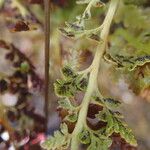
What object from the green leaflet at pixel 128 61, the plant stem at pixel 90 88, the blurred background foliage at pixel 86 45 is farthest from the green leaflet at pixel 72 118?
the blurred background foliage at pixel 86 45

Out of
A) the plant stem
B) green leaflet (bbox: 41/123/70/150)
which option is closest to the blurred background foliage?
the plant stem

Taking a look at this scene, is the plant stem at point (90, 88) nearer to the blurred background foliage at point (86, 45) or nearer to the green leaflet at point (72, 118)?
the green leaflet at point (72, 118)

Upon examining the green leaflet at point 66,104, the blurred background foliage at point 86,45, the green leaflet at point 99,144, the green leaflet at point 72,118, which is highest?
the green leaflet at point 66,104

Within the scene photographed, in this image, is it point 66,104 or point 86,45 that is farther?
point 86,45

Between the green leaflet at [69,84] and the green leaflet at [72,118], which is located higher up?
the green leaflet at [69,84]

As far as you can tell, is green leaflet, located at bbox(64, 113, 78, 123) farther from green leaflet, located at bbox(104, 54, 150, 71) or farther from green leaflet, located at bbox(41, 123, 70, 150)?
green leaflet, located at bbox(104, 54, 150, 71)

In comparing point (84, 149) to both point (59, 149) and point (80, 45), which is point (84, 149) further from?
point (59, 149)

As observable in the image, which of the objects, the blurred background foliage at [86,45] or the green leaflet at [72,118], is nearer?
the green leaflet at [72,118]

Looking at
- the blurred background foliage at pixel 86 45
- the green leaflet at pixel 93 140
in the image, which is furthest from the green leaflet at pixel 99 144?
the blurred background foliage at pixel 86 45

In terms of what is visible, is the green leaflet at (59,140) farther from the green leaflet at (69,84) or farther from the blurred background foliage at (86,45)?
the blurred background foliage at (86,45)

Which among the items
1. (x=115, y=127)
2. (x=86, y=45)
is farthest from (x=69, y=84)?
(x=86, y=45)

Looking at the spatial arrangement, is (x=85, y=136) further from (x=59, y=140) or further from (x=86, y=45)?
(x=86, y=45)
